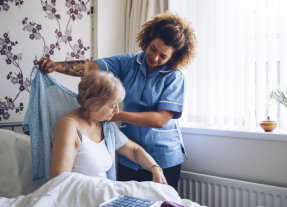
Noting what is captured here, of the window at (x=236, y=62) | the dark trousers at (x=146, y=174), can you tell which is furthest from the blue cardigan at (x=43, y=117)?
the window at (x=236, y=62)

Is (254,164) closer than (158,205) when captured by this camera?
No

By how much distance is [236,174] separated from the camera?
2182 mm

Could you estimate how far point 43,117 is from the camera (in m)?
1.58

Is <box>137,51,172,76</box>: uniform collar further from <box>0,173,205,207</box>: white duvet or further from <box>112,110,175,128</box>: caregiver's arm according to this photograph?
<box>0,173,205,207</box>: white duvet

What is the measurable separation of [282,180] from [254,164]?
0.20 metres

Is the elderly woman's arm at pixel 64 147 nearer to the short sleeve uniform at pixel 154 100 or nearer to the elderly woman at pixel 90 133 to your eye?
the elderly woman at pixel 90 133

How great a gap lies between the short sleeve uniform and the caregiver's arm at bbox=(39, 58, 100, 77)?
0.10m

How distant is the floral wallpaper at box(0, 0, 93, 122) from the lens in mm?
1980

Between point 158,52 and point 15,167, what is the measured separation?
1.02 metres

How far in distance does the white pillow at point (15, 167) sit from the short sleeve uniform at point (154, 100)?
23.5 inches

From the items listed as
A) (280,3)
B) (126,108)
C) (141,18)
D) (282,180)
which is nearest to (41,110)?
(126,108)

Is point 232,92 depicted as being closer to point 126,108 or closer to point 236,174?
point 236,174

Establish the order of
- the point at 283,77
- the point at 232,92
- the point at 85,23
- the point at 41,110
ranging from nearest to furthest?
the point at 41,110, the point at 283,77, the point at 232,92, the point at 85,23

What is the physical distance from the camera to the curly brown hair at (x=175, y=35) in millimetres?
1789
